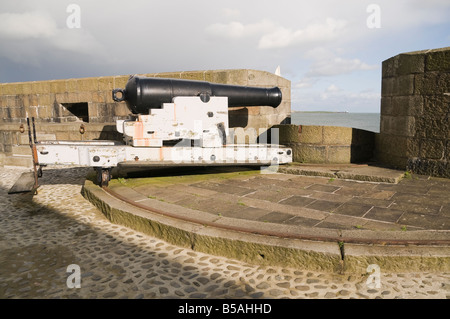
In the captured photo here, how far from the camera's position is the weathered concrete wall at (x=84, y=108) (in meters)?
7.82

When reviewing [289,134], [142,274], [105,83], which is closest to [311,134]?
[289,134]

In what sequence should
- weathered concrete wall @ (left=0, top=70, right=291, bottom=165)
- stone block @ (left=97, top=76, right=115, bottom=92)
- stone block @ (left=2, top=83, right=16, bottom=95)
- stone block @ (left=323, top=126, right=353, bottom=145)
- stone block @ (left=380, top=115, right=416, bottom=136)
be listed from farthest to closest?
stone block @ (left=2, top=83, right=16, bottom=95) < stone block @ (left=97, top=76, right=115, bottom=92) < weathered concrete wall @ (left=0, top=70, right=291, bottom=165) < stone block @ (left=323, top=126, right=353, bottom=145) < stone block @ (left=380, top=115, right=416, bottom=136)

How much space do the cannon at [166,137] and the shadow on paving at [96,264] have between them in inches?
43.5

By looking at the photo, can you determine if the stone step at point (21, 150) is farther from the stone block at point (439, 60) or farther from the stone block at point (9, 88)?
the stone block at point (439, 60)

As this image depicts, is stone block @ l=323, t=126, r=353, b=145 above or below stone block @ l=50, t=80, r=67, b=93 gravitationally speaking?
below

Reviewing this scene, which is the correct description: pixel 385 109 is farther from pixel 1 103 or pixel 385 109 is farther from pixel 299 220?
pixel 1 103

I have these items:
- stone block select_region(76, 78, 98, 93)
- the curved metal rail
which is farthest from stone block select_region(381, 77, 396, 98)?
stone block select_region(76, 78, 98, 93)

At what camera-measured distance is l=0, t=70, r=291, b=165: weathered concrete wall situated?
25.7 feet

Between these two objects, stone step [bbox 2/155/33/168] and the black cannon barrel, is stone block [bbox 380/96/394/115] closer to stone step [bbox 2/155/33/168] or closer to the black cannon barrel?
the black cannon barrel

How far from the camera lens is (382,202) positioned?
4113 millimetres

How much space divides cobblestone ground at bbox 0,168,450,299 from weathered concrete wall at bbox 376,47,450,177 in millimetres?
3271

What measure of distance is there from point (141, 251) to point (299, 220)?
1.63 meters

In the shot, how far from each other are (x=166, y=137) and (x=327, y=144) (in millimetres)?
2926
